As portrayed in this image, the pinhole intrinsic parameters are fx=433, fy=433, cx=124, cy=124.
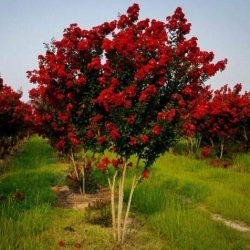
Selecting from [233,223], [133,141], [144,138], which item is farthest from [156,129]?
[233,223]

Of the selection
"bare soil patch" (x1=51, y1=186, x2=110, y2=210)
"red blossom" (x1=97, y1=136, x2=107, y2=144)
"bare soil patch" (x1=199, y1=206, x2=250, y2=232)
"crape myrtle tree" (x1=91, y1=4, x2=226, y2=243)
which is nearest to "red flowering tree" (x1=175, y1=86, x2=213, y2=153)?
"crape myrtle tree" (x1=91, y1=4, x2=226, y2=243)

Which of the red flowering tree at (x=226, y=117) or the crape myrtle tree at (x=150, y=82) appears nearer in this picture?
the crape myrtle tree at (x=150, y=82)

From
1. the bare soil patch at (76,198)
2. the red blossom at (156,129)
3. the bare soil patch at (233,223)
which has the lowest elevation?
the bare soil patch at (233,223)

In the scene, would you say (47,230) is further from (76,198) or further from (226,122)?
(226,122)

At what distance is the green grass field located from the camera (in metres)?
8.70

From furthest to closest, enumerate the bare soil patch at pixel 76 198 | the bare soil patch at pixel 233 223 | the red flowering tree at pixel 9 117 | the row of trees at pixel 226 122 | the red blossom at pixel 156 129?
the row of trees at pixel 226 122, the red flowering tree at pixel 9 117, the bare soil patch at pixel 76 198, the bare soil patch at pixel 233 223, the red blossom at pixel 156 129

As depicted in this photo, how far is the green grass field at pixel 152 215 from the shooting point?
870 centimetres

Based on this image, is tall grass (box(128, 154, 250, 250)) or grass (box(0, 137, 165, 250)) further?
tall grass (box(128, 154, 250, 250))

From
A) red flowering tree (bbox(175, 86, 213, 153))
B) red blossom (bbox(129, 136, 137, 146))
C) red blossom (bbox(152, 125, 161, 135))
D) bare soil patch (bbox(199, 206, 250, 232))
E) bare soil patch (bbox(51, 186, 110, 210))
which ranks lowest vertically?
bare soil patch (bbox(199, 206, 250, 232))

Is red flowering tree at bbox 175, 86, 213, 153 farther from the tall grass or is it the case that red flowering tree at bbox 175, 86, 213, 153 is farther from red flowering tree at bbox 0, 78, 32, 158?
red flowering tree at bbox 0, 78, 32, 158

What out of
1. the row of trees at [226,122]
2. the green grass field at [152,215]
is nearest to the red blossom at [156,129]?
the green grass field at [152,215]

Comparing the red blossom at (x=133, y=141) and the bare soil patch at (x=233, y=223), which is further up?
the red blossom at (x=133, y=141)

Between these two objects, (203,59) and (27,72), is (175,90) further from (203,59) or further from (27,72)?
(27,72)

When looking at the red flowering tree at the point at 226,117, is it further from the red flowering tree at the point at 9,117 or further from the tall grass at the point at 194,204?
the red flowering tree at the point at 9,117
